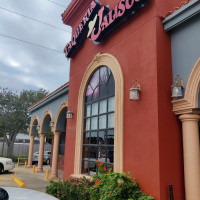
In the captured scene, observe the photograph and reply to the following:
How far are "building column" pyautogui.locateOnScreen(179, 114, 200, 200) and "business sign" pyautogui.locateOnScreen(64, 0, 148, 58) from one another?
3365 mm

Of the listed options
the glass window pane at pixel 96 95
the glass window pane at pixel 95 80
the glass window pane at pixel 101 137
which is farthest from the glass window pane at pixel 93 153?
the glass window pane at pixel 95 80

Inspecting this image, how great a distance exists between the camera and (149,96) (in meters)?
5.56

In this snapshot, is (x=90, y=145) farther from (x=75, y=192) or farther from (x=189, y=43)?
(x=189, y=43)

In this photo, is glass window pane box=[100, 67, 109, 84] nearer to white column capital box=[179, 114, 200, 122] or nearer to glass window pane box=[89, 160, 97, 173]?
glass window pane box=[89, 160, 97, 173]

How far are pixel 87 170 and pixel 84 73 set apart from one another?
149 inches

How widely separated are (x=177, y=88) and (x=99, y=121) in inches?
131

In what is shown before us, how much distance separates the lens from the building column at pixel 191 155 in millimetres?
4938

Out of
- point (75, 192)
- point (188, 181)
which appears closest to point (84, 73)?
point (75, 192)

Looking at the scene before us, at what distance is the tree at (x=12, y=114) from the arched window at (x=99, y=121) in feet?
59.7

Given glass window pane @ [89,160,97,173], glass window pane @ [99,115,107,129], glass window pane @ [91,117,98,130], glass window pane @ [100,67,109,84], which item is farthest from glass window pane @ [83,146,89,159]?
glass window pane @ [100,67,109,84]

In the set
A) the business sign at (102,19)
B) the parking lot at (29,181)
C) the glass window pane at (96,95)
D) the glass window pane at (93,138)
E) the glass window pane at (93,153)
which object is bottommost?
the parking lot at (29,181)

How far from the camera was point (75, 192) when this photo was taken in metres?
6.62

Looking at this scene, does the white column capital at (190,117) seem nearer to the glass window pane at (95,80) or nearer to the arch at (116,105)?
the arch at (116,105)

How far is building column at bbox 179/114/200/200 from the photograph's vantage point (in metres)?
4.94
